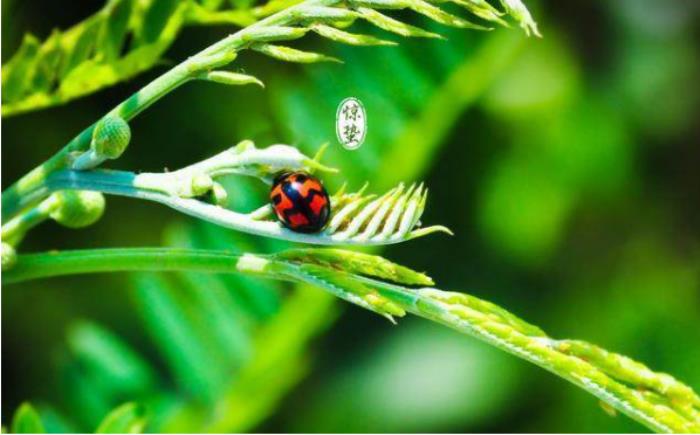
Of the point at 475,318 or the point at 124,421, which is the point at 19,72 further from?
the point at 475,318

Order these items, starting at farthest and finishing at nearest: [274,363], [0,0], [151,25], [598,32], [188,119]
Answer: [598,32] < [188,119] < [0,0] < [274,363] < [151,25]

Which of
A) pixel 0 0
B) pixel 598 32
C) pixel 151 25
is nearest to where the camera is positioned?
pixel 151 25

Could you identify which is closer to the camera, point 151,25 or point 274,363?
point 151,25

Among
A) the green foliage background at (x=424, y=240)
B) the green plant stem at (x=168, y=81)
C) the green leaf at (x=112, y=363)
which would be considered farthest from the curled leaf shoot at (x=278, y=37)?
the green leaf at (x=112, y=363)

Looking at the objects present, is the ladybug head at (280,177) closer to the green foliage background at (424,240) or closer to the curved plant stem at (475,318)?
the curved plant stem at (475,318)

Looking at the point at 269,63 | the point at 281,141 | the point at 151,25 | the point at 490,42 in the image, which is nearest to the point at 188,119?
the point at 269,63

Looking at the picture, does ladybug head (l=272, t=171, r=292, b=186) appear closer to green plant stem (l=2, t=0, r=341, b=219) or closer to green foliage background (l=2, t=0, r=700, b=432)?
green plant stem (l=2, t=0, r=341, b=219)

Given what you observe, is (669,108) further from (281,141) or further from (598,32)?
(281,141)

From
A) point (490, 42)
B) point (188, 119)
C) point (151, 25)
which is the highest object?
point (490, 42)
